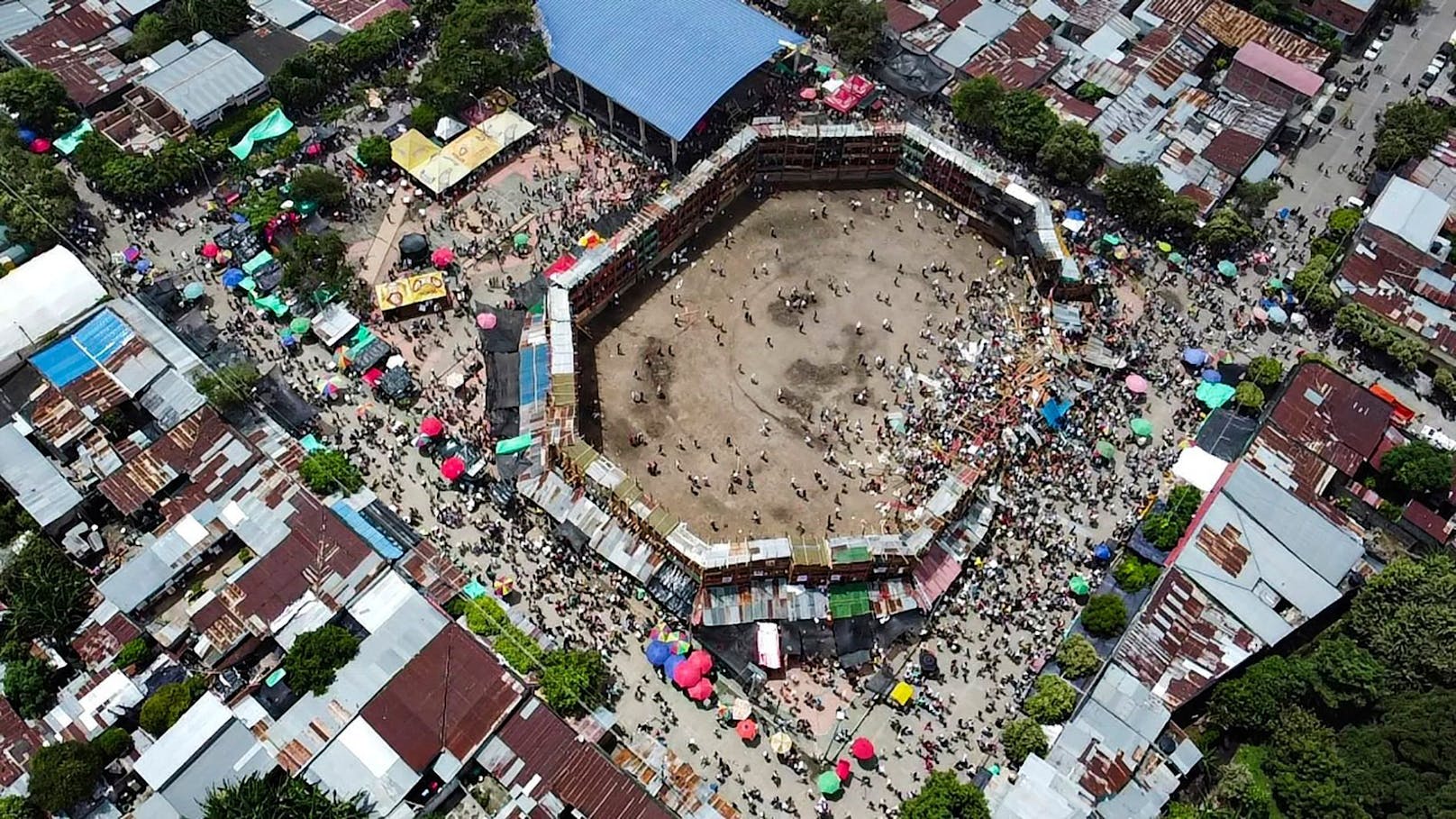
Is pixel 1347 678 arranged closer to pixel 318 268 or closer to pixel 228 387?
pixel 228 387

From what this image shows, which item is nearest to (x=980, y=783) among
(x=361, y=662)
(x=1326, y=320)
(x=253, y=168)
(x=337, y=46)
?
(x=361, y=662)

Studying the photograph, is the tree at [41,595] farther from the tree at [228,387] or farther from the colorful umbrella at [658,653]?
the colorful umbrella at [658,653]

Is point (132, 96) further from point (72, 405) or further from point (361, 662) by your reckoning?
point (361, 662)

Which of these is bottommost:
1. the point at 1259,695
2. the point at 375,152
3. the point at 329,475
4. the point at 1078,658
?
the point at 329,475

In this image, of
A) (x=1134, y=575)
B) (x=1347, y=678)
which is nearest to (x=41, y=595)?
(x=1134, y=575)

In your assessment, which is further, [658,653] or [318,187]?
[318,187]

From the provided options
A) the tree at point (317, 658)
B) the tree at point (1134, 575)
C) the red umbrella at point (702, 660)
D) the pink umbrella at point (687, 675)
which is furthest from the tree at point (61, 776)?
the tree at point (1134, 575)

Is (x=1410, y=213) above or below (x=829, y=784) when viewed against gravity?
above
